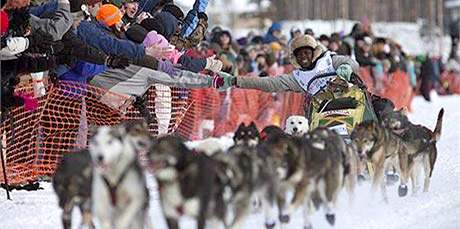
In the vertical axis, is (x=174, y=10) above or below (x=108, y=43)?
above

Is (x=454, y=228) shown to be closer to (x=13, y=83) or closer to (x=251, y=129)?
(x=251, y=129)

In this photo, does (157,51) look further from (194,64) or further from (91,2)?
(91,2)

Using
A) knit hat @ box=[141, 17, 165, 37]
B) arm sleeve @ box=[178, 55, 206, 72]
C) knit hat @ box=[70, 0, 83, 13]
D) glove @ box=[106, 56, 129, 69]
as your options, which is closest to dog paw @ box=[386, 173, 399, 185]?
arm sleeve @ box=[178, 55, 206, 72]

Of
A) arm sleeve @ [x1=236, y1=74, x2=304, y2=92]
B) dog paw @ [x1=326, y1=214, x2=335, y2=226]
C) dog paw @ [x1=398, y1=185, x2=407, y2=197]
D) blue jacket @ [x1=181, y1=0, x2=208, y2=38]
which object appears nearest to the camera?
dog paw @ [x1=326, y1=214, x2=335, y2=226]

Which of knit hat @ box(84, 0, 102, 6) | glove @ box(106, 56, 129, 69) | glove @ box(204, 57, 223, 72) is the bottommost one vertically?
glove @ box(204, 57, 223, 72)

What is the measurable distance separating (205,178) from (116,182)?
0.40 metres

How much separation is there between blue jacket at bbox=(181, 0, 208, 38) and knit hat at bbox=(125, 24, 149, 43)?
125 centimetres

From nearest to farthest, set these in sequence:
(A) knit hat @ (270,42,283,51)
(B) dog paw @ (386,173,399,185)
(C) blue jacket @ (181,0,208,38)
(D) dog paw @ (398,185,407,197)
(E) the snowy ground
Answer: (E) the snowy ground
(D) dog paw @ (398,185,407,197)
(B) dog paw @ (386,173,399,185)
(C) blue jacket @ (181,0,208,38)
(A) knit hat @ (270,42,283,51)

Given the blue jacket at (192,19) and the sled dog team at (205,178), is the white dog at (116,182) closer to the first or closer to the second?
the sled dog team at (205,178)

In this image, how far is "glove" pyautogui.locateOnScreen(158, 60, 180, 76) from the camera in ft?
24.9

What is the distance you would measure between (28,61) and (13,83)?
0.25m

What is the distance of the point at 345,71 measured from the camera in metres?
6.96

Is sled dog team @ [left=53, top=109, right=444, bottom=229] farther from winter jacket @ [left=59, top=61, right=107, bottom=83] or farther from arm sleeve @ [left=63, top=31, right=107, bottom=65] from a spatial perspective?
winter jacket @ [left=59, top=61, right=107, bottom=83]

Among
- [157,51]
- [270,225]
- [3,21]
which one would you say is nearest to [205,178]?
[270,225]
